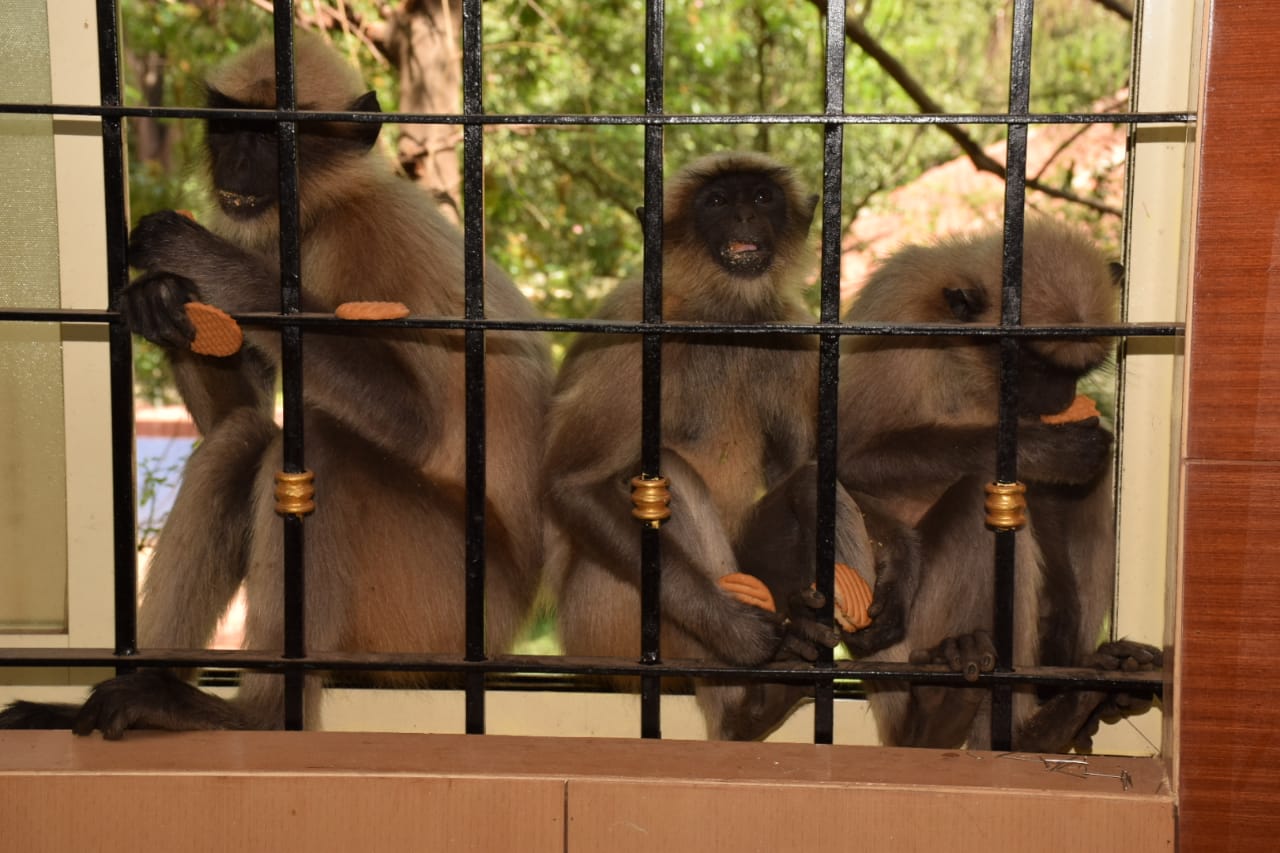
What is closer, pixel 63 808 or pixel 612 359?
pixel 63 808

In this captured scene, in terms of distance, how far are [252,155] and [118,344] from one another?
1183 mm

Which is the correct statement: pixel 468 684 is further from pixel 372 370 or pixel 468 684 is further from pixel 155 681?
pixel 372 370

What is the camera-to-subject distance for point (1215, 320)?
2.17 metres

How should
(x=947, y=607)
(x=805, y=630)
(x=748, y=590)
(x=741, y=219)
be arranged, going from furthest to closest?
(x=741, y=219) < (x=947, y=607) < (x=748, y=590) < (x=805, y=630)

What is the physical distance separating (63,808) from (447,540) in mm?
1330

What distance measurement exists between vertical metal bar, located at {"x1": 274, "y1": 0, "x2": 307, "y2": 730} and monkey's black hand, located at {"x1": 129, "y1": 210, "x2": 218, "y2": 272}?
2.47ft

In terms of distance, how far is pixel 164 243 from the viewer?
3223 millimetres

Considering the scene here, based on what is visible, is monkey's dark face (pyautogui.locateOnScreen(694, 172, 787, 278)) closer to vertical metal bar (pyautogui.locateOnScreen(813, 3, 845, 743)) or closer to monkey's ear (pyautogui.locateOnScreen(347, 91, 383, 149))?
monkey's ear (pyautogui.locateOnScreen(347, 91, 383, 149))

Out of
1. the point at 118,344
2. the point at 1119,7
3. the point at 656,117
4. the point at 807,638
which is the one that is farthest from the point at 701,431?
the point at 1119,7

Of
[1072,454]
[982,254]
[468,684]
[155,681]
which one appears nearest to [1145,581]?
[1072,454]

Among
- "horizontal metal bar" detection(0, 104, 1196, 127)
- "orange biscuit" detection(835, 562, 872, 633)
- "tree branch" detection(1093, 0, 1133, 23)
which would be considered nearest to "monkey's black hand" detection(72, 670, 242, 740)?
"horizontal metal bar" detection(0, 104, 1196, 127)

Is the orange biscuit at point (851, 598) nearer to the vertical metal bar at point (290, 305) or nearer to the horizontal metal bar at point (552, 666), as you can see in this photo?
the horizontal metal bar at point (552, 666)

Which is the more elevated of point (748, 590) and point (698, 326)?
point (698, 326)

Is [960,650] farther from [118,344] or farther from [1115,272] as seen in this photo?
[118,344]
